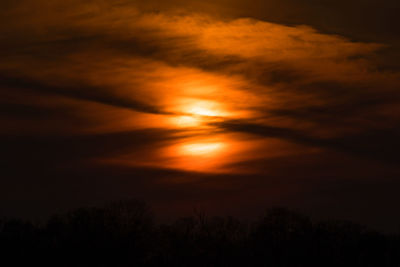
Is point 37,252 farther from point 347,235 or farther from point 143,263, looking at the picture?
point 347,235

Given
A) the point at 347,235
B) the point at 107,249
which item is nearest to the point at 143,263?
the point at 107,249

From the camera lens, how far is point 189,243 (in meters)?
42.8

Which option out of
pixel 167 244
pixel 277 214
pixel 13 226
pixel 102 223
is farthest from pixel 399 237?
pixel 13 226

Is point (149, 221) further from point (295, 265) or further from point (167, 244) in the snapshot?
point (295, 265)

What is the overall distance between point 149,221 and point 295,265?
6451mm

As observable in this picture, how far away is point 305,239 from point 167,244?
5567 mm

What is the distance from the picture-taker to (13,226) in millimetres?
45531

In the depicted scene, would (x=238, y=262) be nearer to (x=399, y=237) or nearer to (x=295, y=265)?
(x=295, y=265)

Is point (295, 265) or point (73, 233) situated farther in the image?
point (73, 233)

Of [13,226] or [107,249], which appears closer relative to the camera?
[107,249]

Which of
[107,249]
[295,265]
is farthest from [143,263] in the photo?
[295,265]

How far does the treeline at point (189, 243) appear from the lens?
4138cm

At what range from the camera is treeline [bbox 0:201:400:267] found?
4138 centimetres

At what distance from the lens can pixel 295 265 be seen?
41.0 m
